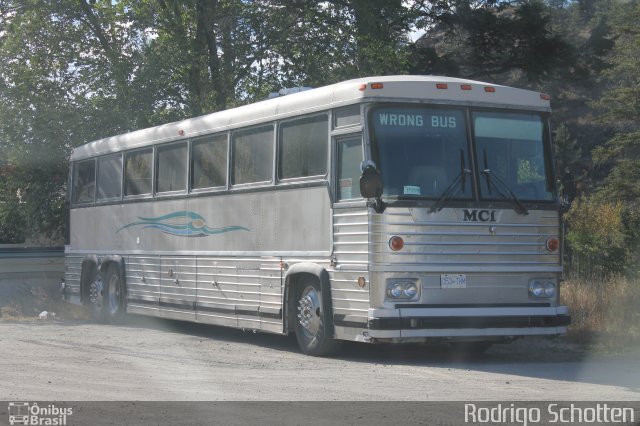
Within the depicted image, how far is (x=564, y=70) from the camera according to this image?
98.8 feet

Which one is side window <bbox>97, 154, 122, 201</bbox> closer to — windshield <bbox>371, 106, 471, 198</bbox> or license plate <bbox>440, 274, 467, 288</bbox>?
windshield <bbox>371, 106, 471, 198</bbox>

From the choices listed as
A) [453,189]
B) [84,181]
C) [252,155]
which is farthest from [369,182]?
[84,181]

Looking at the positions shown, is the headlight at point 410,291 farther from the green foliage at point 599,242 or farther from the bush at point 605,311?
the green foliage at point 599,242

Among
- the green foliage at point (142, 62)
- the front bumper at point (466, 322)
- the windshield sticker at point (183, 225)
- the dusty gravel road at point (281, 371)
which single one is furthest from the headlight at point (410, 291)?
the green foliage at point (142, 62)

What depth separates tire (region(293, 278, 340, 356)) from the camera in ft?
41.5

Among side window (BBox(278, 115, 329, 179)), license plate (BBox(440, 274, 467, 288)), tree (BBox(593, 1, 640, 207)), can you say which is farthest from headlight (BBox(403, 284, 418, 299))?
tree (BBox(593, 1, 640, 207))

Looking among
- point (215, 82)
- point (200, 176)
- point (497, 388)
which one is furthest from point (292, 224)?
point (215, 82)

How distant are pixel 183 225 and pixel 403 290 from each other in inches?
225

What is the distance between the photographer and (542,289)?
494 inches

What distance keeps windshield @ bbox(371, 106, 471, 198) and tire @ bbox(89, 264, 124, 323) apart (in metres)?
8.46

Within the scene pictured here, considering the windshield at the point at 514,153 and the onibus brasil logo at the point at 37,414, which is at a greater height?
the windshield at the point at 514,153

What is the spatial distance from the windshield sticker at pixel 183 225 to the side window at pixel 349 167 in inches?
104

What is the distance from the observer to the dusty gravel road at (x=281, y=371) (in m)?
9.77

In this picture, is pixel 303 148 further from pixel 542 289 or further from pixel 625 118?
pixel 625 118
